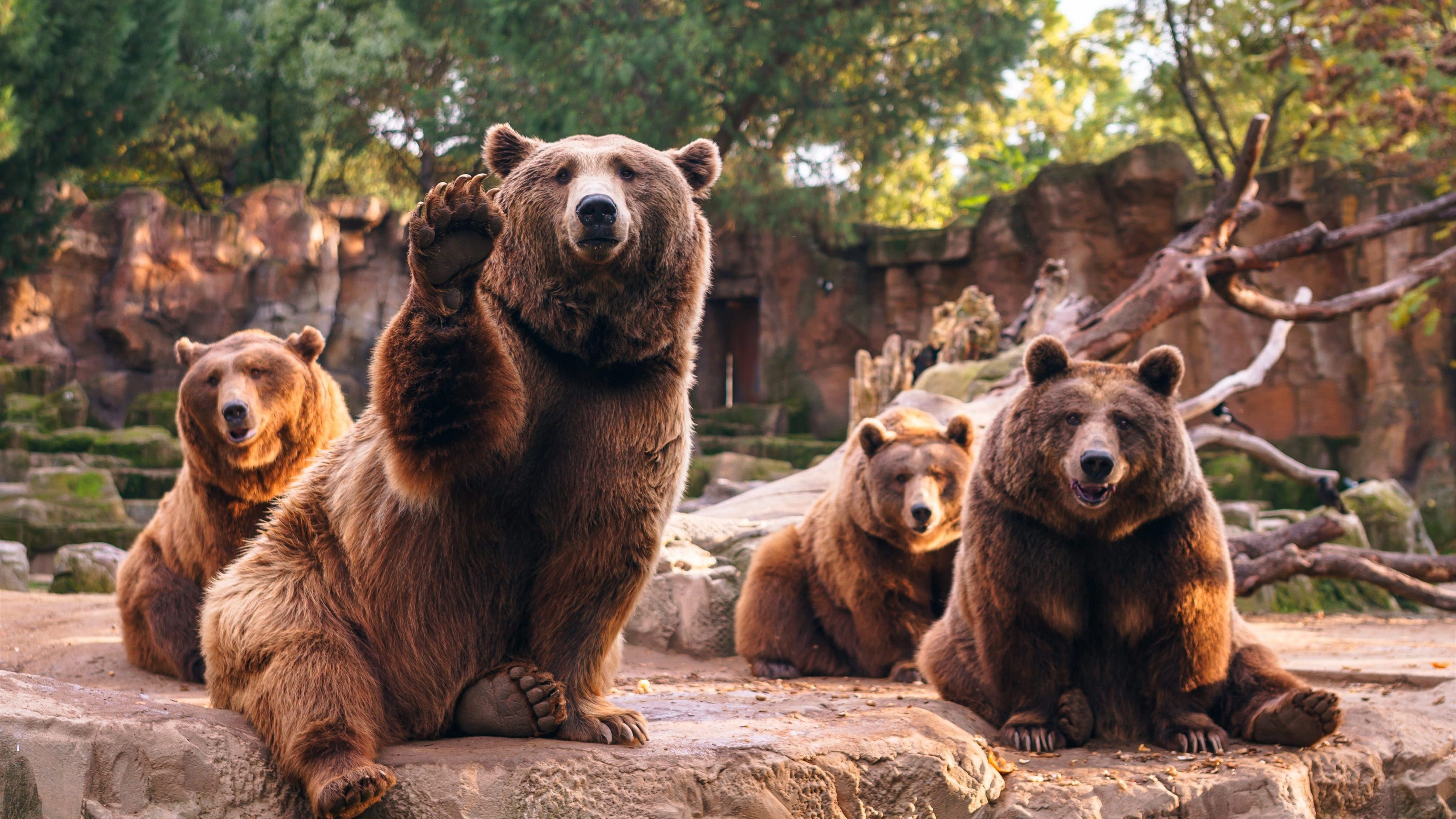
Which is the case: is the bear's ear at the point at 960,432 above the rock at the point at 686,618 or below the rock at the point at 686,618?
above

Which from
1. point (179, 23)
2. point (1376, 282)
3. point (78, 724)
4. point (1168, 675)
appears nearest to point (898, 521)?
point (1168, 675)

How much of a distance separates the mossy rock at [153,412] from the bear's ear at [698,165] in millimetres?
16889

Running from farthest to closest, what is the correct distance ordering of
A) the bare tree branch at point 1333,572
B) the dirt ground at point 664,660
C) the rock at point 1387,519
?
the rock at point 1387,519
the bare tree branch at point 1333,572
the dirt ground at point 664,660

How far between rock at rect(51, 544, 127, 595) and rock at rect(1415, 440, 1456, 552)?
48.3ft

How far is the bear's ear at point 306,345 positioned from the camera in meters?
5.07

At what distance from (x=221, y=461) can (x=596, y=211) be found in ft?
8.91

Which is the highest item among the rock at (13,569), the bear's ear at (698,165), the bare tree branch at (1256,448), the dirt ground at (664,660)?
the bear's ear at (698,165)

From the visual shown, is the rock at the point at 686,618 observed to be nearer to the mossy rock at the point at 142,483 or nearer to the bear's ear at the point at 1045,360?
the bear's ear at the point at 1045,360

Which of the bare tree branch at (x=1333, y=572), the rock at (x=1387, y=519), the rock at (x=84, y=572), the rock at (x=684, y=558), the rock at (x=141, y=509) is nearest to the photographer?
the rock at (x=684, y=558)

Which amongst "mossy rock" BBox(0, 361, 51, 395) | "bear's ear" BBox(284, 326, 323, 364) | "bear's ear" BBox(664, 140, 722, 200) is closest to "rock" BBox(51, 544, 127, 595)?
"bear's ear" BBox(284, 326, 323, 364)

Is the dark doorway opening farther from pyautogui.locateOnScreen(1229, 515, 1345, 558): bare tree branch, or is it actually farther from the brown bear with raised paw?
the brown bear with raised paw

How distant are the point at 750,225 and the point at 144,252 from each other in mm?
10144

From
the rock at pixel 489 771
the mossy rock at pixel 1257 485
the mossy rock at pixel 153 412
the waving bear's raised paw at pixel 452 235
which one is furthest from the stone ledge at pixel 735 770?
the mossy rock at pixel 153 412

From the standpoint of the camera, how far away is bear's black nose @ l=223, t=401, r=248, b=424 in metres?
4.61
